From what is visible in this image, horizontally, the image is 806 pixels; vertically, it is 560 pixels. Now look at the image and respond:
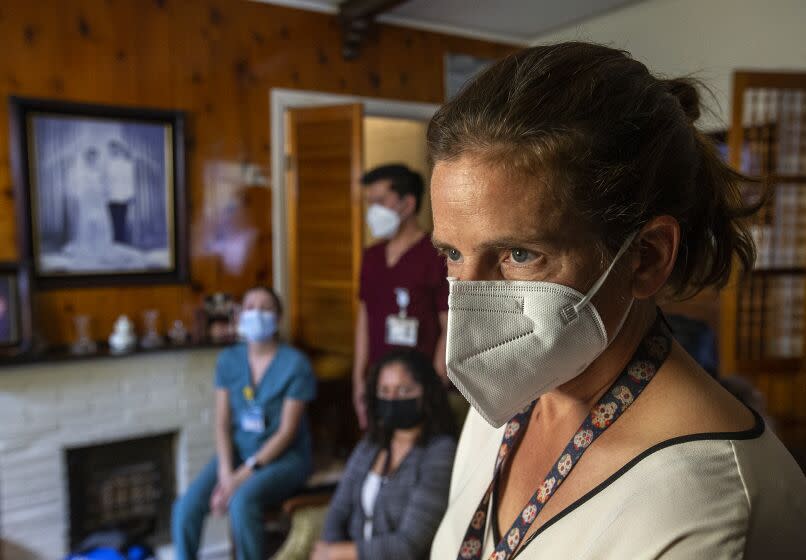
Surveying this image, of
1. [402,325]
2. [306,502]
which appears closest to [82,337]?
[306,502]

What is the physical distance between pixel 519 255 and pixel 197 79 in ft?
10.8

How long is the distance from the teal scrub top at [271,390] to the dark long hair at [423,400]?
0.71 m

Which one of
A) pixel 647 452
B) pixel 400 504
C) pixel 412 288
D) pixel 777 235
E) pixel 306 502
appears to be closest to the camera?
pixel 647 452

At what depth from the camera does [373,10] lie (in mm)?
3520

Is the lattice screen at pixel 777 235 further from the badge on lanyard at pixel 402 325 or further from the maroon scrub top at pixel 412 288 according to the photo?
the badge on lanyard at pixel 402 325

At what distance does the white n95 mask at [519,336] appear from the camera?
2.10 feet

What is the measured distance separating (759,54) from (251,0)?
2742 millimetres

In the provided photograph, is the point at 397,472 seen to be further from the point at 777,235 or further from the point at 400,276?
the point at 777,235

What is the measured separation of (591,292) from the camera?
0.64 meters

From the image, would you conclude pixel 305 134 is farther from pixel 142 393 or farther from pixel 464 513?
pixel 464 513

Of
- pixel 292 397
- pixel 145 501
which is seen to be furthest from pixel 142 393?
pixel 292 397

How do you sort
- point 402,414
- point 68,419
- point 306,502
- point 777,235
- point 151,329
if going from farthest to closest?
point 151,329 → point 777,235 → point 68,419 → point 306,502 → point 402,414

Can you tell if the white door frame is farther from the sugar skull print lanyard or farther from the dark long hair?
the sugar skull print lanyard

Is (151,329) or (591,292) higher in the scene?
(591,292)
